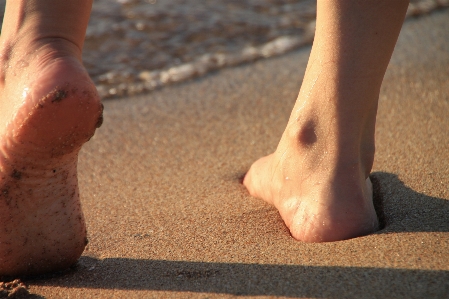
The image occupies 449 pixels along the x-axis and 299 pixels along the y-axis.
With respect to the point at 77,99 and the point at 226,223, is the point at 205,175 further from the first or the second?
the point at 77,99

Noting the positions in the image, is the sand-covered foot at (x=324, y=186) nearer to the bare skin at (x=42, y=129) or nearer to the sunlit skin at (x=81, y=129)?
the sunlit skin at (x=81, y=129)

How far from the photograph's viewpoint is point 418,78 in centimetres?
273

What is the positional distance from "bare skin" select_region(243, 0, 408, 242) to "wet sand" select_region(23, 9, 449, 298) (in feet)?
0.25

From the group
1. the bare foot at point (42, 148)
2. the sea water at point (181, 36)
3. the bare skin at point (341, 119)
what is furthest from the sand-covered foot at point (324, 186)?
the sea water at point (181, 36)

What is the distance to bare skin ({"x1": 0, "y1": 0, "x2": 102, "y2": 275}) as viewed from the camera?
4.20 ft

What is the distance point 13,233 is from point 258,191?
77cm

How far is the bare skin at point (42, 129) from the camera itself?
50.4 inches

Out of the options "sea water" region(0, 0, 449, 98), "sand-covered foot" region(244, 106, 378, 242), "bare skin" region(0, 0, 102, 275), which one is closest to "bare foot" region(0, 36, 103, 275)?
"bare skin" region(0, 0, 102, 275)

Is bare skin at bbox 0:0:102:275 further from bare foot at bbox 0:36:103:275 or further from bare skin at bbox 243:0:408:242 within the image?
bare skin at bbox 243:0:408:242

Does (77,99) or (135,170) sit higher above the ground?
(77,99)

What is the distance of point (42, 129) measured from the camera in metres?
1.29

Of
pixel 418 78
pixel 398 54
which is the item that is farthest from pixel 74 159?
pixel 398 54

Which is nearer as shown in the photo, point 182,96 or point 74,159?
point 74,159

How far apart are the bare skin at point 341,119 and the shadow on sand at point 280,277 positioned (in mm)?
136
